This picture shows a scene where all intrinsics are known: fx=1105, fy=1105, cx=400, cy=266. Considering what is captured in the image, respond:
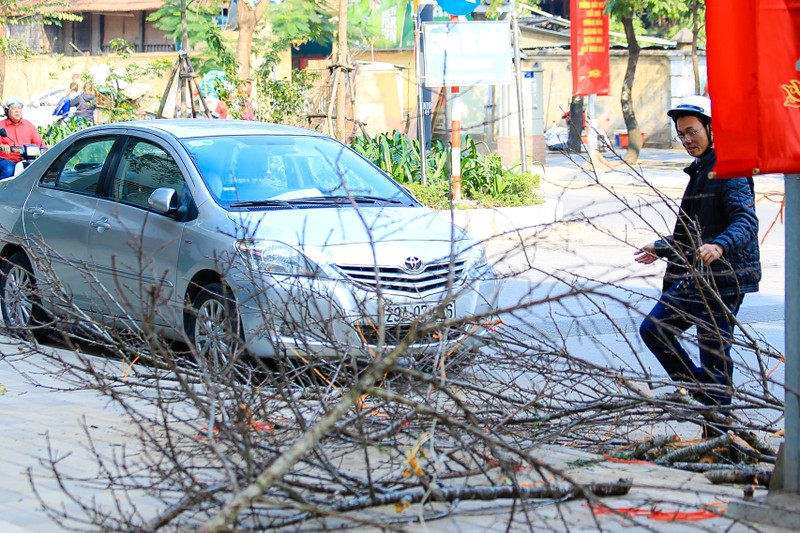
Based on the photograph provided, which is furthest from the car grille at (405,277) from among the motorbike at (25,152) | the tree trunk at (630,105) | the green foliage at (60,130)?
the tree trunk at (630,105)

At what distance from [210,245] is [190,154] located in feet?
3.01

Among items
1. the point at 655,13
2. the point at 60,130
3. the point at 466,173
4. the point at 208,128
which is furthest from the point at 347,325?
the point at 655,13

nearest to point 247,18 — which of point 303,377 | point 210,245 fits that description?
point 210,245

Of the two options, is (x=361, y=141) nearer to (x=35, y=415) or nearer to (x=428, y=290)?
(x=428, y=290)

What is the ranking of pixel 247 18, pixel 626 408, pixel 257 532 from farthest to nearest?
1. pixel 247 18
2. pixel 626 408
3. pixel 257 532

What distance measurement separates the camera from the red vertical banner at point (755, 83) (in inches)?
143

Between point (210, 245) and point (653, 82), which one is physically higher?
point (653, 82)

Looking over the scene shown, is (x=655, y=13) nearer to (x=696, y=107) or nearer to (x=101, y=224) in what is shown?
(x=101, y=224)

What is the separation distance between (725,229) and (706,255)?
0.30m

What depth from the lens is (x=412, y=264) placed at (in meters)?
6.64

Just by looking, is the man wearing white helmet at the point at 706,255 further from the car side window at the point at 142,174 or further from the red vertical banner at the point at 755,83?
the car side window at the point at 142,174

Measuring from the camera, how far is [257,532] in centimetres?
338

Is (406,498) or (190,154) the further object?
(190,154)

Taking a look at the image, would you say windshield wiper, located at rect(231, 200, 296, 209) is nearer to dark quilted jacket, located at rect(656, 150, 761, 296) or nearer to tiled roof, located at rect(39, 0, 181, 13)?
dark quilted jacket, located at rect(656, 150, 761, 296)
